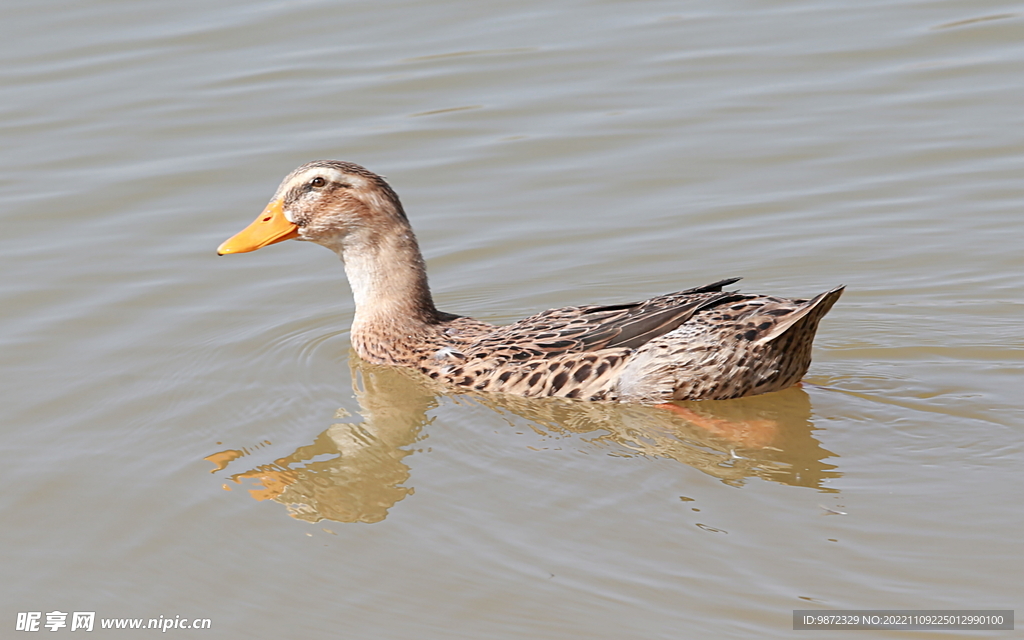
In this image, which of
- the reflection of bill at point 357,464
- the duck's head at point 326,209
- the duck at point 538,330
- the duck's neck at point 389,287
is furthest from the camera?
the duck's neck at point 389,287

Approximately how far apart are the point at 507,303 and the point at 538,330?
5.07 feet

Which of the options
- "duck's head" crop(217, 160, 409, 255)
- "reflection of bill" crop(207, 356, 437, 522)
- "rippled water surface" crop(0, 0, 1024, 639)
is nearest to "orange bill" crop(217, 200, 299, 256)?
"duck's head" crop(217, 160, 409, 255)

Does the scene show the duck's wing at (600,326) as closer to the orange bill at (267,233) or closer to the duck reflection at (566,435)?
the duck reflection at (566,435)

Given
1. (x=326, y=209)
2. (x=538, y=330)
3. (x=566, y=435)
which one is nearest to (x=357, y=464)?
(x=566, y=435)

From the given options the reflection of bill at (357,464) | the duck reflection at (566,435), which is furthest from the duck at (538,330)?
the reflection of bill at (357,464)

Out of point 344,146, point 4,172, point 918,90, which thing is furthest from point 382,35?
point 918,90

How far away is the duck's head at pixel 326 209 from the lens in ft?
29.2

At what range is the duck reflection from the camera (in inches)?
288

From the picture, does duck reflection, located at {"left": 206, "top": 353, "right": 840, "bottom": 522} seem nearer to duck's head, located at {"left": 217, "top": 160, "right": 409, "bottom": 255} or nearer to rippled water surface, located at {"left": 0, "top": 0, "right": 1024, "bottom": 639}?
rippled water surface, located at {"left": 0, "top": 0, "right": 1024, "bottom": 639}

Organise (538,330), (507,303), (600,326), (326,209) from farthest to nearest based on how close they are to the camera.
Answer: (507,303), (326,209), (538,330), (600,326)

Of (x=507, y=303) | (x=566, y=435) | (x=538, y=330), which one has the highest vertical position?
(x=538, y=330)

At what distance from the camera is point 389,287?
907cm

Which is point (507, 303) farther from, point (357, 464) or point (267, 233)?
point (357, 464)

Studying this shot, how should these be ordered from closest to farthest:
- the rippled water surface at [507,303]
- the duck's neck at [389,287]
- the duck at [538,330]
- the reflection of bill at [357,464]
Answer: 1. the rippled water surface at [507,303]
2. the reflection of bill at [357,464]
3. the duck at [538,330]
4. the duck's neck at [389,287]
